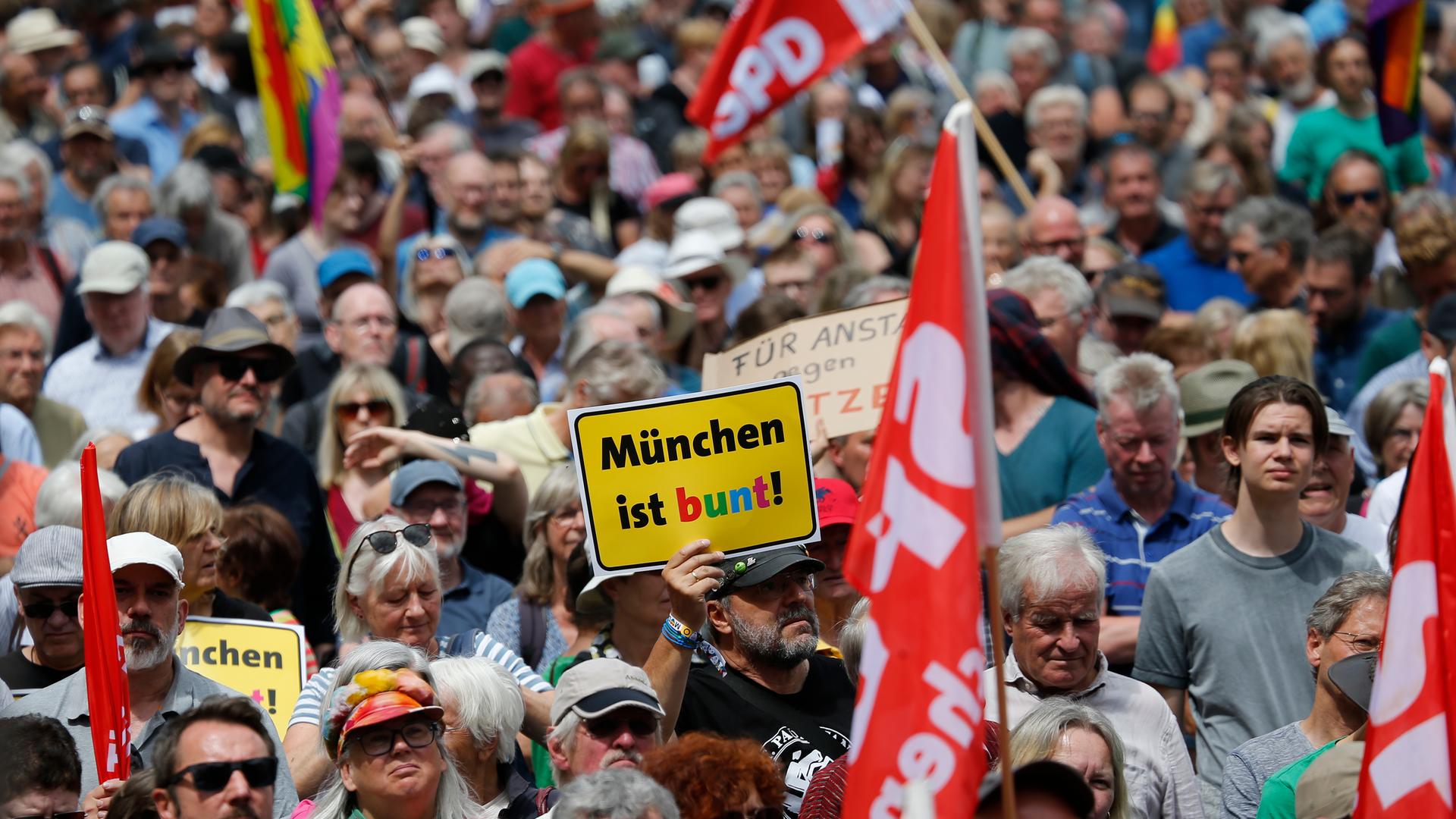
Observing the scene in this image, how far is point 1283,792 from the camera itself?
5602 mm

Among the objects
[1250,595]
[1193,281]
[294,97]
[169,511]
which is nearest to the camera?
[1250,595]

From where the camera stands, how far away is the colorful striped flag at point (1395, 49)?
453 inches

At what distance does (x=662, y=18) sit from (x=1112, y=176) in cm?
614

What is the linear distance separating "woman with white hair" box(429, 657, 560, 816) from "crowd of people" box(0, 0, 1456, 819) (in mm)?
12

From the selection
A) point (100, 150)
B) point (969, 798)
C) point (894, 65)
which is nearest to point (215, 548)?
point (969, 798)

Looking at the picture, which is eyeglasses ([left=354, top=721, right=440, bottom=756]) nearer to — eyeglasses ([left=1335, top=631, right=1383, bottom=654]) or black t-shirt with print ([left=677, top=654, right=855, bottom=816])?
black t-shirt with print ([left=677, top=654, right=855, bottom=816])

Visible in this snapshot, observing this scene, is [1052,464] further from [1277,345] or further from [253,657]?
[253,657]

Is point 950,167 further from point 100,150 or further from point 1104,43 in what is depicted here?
point 1104,43

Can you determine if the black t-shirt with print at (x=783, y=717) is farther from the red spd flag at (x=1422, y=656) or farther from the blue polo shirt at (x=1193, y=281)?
the blue polo shirt at (x=1193, y=281)

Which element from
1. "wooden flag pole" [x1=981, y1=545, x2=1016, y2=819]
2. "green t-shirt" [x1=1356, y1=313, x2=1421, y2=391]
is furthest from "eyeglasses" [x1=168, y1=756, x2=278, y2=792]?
"green t-shirt" [x1=1356, y1=313, x2=1421, y2=391]

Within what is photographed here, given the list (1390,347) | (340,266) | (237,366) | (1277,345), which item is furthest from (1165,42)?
(237,366)

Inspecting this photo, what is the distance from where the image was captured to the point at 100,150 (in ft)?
42.7

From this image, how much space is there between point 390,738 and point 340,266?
5.66m

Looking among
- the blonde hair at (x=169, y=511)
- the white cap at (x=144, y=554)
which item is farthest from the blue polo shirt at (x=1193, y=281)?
the white cap at (x=144, y=554)
